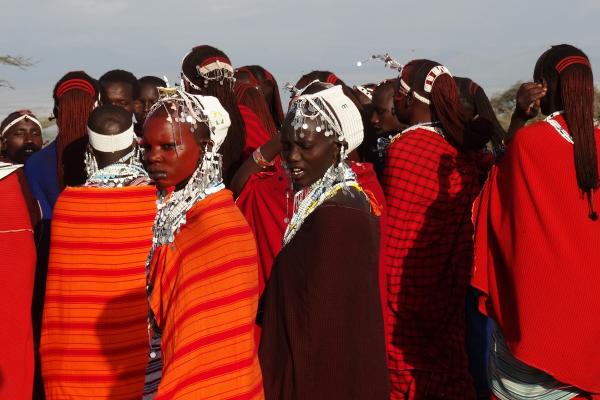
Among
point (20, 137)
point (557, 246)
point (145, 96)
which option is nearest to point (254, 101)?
point (145, 96)

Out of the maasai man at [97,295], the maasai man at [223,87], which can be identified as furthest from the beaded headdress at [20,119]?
the maasai man at [97,295]

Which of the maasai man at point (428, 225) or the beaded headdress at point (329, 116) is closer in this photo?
the beaded headdress at point (329, 116)

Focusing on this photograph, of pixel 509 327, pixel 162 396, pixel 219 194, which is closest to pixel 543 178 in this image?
pixel 509 327

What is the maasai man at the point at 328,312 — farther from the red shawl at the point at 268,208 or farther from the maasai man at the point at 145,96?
the maasai man at the point at 145,96

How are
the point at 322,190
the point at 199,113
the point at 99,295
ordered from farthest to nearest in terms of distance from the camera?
the point at 99,295
the point at 322,190
the point at 199,113

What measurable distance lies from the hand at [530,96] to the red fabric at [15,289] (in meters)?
2.71

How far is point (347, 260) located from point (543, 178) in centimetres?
133

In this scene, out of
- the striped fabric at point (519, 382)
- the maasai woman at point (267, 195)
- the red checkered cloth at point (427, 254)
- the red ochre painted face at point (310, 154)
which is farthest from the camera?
the red checkered cloth at point (427, 254)

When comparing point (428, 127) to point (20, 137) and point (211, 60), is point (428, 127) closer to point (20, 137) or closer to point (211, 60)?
point (211, 60)

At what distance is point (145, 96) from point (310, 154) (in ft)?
14.7

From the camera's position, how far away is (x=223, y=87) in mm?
7043

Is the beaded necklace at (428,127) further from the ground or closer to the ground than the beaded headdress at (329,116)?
closer to the ground

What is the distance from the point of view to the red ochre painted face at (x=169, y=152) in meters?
4.36

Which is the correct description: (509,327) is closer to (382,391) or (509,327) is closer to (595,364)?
(595,364)
